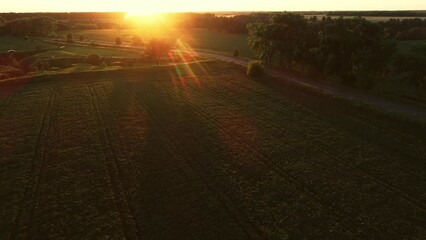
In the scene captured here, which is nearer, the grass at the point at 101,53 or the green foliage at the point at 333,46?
the green foliage at the point at 333,46

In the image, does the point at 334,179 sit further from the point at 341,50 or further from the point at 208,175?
the point at 341,50

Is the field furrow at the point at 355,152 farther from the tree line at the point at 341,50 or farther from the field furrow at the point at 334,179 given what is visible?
the tree line at the point at 341,50

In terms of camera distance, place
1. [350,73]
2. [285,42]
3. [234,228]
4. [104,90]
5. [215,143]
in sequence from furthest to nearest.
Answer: [285,42]
[350,73]
[104,90]
[215,143]
[234,228]

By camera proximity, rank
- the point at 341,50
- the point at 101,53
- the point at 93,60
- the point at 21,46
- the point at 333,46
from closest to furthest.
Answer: the point at 341,50
the point at 333,46
the point at 93,60
the point at 101,53
the point at 21,46

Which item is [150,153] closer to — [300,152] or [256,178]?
[256,178]

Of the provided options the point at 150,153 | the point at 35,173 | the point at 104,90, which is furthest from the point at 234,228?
the point at 104,90

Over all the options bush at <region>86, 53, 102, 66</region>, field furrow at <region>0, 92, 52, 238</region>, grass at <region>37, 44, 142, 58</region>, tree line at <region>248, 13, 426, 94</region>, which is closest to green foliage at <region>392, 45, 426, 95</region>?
tree line at <region>248, 13, 426, 94</region>

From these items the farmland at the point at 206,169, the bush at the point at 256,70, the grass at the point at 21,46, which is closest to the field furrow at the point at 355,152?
the farmland at the point at 206,169

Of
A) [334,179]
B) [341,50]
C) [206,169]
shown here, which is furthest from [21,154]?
[341,50]
